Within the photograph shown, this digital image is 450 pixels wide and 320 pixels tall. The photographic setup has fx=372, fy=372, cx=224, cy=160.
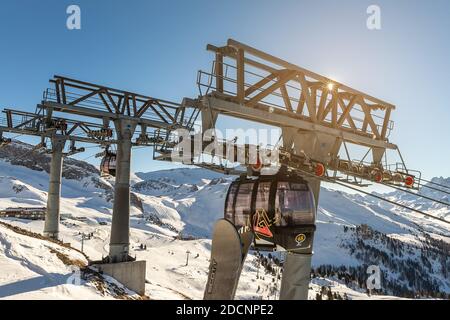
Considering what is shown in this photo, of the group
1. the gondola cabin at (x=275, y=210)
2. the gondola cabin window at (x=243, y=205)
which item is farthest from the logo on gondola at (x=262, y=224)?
the gondola cabin window at (x=243, y=205)

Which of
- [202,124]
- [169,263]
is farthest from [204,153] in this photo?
[169,263]

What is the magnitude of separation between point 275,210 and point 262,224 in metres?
0.64

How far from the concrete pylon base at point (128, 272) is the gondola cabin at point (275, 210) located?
1436cm

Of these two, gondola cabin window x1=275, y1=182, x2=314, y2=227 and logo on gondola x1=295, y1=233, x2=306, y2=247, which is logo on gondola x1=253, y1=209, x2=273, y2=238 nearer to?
gondola cabin window x1=275, y1=182, x2=314, y2=227

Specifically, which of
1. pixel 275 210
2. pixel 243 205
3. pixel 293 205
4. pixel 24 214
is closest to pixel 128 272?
pixel 243 205

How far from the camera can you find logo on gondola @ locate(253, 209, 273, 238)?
12383 mm

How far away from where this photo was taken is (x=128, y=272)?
25.0 m

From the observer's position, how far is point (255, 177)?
1359 cm

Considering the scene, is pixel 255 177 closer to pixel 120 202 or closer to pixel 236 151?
pixel 236 151

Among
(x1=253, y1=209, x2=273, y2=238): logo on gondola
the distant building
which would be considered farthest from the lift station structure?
the distant building

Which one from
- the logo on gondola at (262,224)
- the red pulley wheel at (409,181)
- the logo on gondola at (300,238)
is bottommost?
the logo on gondola at (300,238)

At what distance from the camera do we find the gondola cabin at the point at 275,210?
12.4m

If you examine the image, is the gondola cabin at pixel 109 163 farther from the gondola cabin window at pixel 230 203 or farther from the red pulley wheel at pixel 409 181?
the red pulley wheel at pixel 409 181

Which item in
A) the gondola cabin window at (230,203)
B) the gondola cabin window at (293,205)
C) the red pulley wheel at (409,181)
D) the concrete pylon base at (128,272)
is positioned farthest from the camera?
the concrete pylon base at (128,272)
